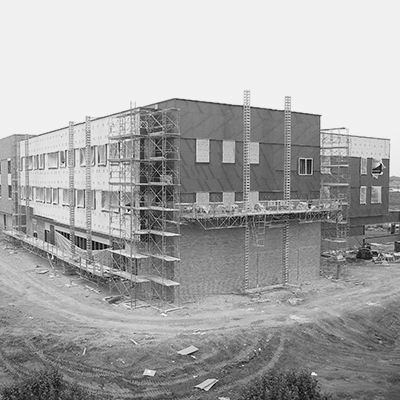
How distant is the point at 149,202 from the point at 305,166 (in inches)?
465

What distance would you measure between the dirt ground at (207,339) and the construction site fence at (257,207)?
497cm

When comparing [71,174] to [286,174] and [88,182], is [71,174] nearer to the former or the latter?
[88,182]

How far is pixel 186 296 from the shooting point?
28.6 meters

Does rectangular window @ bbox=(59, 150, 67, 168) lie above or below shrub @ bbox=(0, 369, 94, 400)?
above

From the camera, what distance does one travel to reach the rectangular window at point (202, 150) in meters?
29.2

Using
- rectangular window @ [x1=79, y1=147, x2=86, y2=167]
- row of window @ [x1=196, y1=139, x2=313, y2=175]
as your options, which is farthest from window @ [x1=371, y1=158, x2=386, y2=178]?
rectangular window @ [x1=79, y1=147, x2=86, y2=167]

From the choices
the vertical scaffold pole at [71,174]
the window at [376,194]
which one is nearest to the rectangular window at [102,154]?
the vertical scaffold pole at [71,174]

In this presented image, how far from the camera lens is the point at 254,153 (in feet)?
104

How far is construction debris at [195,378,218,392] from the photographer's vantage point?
59.3 ft

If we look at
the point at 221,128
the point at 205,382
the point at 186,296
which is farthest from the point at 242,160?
the point at 205,382

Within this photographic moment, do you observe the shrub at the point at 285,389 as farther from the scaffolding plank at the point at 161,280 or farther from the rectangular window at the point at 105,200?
the rectangular window at the point at 105,200

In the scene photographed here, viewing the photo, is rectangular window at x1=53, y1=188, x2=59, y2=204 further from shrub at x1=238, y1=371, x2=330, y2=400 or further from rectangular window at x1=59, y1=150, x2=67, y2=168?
shrub at x1=238, y1=371, x2=330, y2=400

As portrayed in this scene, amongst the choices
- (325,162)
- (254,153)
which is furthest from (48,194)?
(325,162)

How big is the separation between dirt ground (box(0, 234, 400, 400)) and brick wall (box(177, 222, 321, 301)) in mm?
1082
